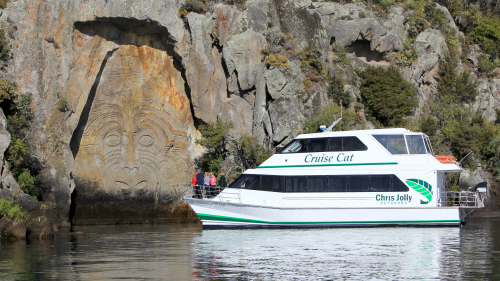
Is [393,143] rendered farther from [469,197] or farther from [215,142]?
[215,142]

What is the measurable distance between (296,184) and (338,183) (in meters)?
1.51

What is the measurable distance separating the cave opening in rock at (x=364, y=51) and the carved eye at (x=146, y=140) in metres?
13.3

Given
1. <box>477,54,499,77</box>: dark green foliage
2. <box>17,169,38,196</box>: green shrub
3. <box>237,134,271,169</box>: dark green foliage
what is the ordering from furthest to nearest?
<box>477,54,499,77</box>: dark green foliage
<box>237,134,271,169</box>: dark green foliage
<box>17,169,38,196</box>: green shrub

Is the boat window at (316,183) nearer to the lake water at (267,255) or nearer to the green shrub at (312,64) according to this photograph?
the lake water at (267,255)

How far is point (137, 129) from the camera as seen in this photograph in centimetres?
2839

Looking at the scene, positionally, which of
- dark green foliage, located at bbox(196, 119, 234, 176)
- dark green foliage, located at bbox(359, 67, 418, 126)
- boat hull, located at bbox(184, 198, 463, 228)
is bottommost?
boat hull, located at bbox(184, 198, 463, 228)

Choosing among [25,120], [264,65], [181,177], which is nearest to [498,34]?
[264,65]

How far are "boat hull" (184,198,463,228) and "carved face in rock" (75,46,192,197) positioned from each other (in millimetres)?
8726

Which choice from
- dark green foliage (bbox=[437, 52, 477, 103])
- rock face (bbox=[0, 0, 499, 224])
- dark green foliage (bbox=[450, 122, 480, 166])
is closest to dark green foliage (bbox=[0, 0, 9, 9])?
rock face (bbox=[0, 0, 499, 224])

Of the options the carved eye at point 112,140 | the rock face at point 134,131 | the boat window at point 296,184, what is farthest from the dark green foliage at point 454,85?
the carved eye at point 112,140

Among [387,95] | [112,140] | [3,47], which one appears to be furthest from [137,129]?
[387,95]

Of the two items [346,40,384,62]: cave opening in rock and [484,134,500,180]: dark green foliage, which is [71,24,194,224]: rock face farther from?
[484,134,500,180]: dark green foliage

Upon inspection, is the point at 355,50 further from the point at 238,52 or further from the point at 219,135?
the point at 219,135

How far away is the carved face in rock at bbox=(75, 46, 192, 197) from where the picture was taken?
27.9m
